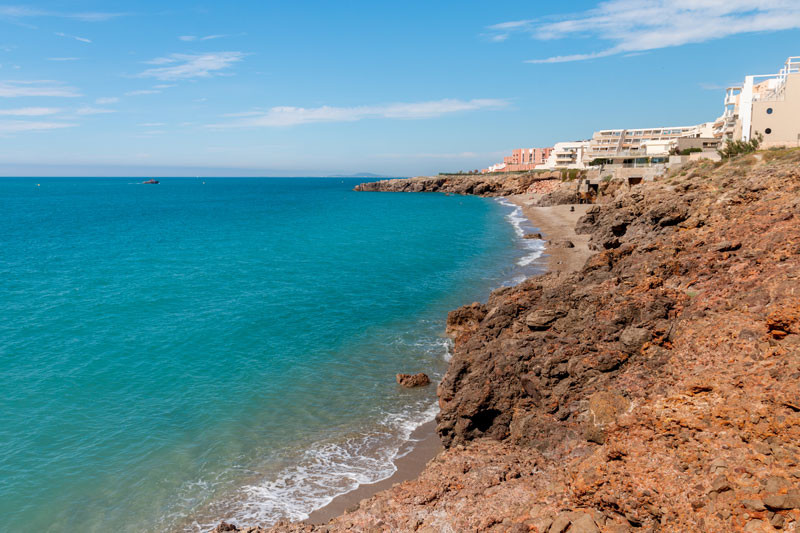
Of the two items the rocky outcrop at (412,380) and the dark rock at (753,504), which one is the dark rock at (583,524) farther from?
the rocky outcrop at (412,380)

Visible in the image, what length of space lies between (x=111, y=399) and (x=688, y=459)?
59.7 feet

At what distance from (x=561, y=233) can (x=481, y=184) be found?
8524cm

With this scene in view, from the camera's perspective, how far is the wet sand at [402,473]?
11.5 meters

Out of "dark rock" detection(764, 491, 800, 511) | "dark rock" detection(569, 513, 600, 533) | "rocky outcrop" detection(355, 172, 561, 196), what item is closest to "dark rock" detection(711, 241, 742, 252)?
"dark rock" detection(764, 491, 800, 511)

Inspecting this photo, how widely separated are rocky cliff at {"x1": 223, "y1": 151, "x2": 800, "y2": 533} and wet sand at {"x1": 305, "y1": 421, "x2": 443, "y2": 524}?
125 cm

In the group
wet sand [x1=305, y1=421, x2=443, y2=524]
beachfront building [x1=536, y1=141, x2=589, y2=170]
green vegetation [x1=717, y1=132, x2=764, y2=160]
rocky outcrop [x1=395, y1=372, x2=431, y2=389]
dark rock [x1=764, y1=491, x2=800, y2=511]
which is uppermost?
beachfront building [x1=536, y1=141, x2=589, y2=170]

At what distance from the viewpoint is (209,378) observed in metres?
19.1

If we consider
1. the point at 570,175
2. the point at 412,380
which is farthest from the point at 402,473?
the point at 570,175

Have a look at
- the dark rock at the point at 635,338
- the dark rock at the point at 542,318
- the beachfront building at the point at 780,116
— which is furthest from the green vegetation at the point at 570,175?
the dark rock at the point at 635,338

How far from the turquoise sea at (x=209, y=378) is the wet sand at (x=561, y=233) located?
2.19 metres

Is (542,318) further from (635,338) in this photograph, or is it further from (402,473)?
(402,473)

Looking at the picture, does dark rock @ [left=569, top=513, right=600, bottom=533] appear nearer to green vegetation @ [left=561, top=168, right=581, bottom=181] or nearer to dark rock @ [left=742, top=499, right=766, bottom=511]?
dark rock @ [left=742, top=499, right=766, bottom=511]

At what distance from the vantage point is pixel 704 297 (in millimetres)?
11938

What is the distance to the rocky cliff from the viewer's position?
7000mm
